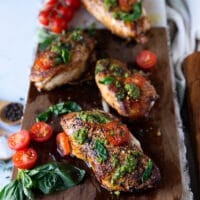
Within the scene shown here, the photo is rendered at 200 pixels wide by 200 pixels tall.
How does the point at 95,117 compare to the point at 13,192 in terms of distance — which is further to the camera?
the point at 95,117

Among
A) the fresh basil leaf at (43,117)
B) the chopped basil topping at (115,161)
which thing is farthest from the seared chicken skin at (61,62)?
the chopped basil topping at (115,161)

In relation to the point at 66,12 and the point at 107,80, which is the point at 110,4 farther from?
the point at 107,80

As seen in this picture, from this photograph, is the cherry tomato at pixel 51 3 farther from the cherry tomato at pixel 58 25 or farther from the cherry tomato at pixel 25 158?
the cherry tomato at pixel 25 158

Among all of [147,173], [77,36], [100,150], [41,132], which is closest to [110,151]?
[100,150]

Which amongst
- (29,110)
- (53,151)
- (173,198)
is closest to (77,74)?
(29,110)

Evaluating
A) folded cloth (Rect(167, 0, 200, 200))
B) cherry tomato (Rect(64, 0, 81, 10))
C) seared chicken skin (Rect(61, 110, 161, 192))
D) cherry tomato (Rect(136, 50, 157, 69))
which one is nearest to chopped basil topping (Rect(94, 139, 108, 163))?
seared chicken skin (Rect(61, 110, 161, 192))
